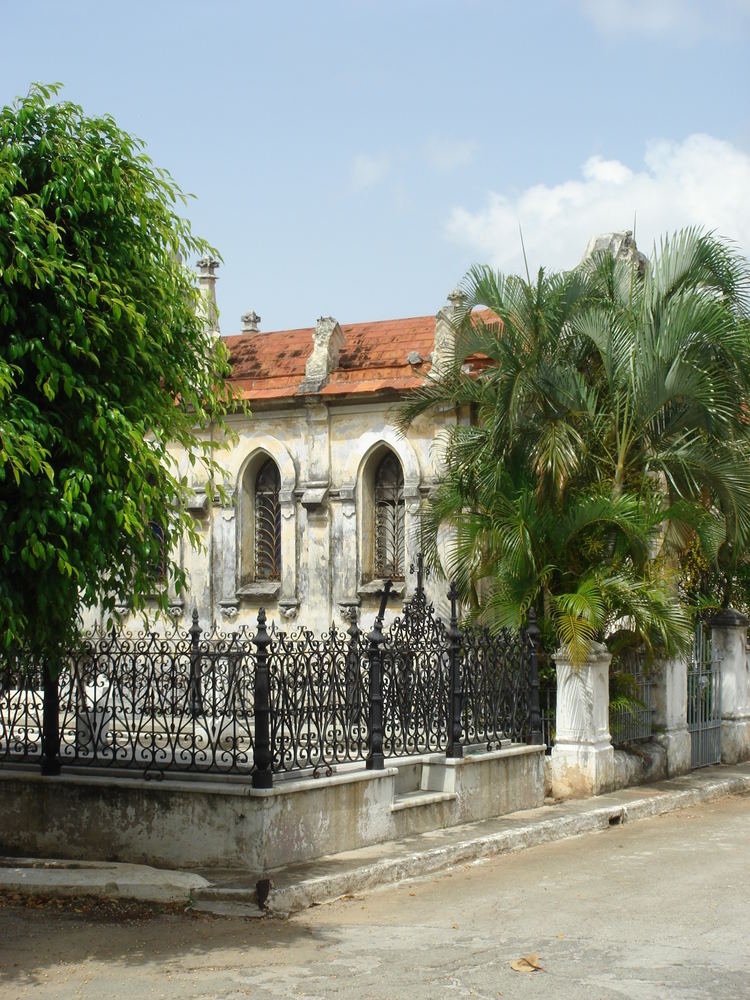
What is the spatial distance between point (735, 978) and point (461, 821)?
5.40 metres

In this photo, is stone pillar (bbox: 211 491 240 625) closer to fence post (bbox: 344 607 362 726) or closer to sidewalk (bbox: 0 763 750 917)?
sidewalk (bbox: 0 763 750 917)

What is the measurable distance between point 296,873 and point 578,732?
5.72 meters

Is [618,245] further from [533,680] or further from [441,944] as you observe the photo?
[441,944]

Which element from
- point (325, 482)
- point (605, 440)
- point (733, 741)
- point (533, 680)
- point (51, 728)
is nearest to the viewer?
point (51, 728)

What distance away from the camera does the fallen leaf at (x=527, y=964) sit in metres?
7.61

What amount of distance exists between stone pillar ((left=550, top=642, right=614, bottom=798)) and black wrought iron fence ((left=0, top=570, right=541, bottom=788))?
65cm

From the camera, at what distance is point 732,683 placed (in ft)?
62.8

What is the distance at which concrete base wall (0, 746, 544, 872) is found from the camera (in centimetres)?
1004

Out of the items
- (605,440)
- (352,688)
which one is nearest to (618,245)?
(605,440)

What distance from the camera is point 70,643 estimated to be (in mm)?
8906

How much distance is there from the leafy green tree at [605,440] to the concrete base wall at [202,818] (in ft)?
14.0

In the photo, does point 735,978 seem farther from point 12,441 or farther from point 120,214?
point 120,214

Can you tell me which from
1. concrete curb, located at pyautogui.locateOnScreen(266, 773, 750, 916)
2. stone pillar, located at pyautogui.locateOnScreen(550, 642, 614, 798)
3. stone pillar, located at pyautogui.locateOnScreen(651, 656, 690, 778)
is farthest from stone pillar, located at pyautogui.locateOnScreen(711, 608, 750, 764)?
stone pillar, located at pyautogui.locateOnScreen(550, 642, 614, 798)

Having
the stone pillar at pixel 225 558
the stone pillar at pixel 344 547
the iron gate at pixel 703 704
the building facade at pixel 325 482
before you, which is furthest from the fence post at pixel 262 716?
the stone pillar at pixel 225 558
